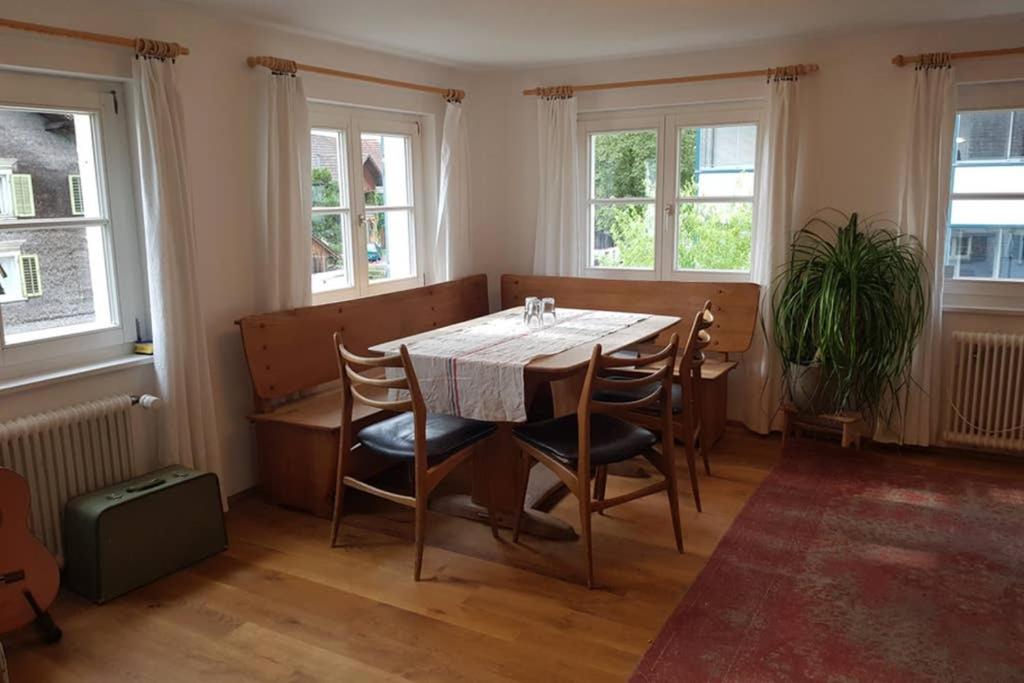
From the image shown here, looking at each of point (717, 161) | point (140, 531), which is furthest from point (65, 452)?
point (717, 161)

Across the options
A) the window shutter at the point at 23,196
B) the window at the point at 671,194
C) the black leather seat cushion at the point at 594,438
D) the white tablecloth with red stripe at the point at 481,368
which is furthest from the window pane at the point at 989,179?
the window shutter at the point at 23,196

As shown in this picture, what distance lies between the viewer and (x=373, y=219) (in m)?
4.61

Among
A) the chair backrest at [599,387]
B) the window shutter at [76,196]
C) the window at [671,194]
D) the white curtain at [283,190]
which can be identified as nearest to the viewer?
the chair backrest at [599,387]

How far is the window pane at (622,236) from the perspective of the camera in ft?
16.3

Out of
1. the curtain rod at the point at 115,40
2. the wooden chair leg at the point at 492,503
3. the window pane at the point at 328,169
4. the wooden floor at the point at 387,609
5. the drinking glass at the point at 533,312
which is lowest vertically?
the wooden floor at the point at 387,609

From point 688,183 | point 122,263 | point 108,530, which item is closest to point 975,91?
point 688,183

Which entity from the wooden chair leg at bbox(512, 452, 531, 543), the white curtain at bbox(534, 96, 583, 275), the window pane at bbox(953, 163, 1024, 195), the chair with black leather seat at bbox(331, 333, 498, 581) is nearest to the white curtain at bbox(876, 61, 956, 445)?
the window pane at bbox(953, 163, 1024, 195)

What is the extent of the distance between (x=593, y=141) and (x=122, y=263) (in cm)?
299

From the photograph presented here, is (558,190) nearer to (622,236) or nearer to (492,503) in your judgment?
(622,236)

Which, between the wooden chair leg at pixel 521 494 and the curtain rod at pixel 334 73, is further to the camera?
the curtain rod at pixel 334 73

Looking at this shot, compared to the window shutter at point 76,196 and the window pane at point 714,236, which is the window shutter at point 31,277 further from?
the window pane at point 714,236

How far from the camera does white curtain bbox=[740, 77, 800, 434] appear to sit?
4.29m

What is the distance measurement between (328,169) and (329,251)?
45 cm

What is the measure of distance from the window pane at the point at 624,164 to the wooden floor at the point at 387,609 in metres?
2.27
